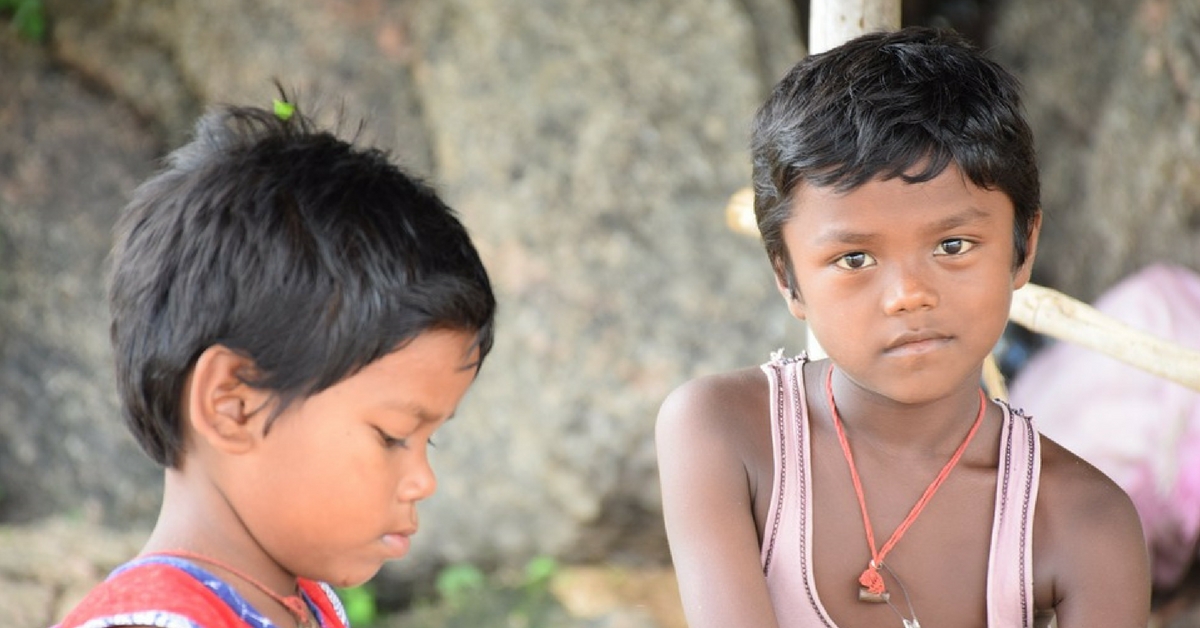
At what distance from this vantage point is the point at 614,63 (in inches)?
144

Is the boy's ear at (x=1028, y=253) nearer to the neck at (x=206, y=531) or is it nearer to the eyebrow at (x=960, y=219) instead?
the eyebrow at (x=960, y=219)

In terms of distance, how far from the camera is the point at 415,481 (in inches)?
56.4

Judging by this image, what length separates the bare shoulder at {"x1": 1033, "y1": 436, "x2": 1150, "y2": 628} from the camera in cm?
175

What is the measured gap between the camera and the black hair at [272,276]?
1359 mm

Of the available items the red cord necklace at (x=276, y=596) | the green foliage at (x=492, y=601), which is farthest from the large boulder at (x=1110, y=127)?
the red cord necklace at (x=276, y=596)

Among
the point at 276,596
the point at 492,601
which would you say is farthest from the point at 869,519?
the point at 492,601

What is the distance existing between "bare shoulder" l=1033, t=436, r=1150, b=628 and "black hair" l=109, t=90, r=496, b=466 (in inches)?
32.5

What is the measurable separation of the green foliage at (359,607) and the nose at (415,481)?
7.99 ft

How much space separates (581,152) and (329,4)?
0.82 meters

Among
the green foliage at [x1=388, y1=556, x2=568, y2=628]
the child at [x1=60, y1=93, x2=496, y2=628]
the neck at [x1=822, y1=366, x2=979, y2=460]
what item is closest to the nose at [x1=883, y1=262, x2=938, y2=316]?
the neck at [x1=822, y1=366, x2=979, y2=460]

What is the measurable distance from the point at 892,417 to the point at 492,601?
2105 mm

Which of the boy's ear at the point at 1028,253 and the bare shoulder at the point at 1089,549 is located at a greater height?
the boy's ear at the point at 1028,253

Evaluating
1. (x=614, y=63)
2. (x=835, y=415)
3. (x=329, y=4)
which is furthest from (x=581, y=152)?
(x=835, y=415)

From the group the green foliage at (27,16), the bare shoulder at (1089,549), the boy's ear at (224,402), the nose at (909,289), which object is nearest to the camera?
the boy's ear at (224,402)
